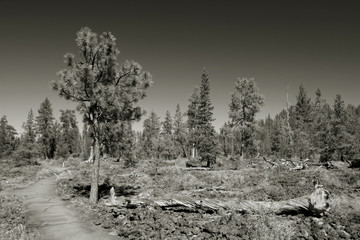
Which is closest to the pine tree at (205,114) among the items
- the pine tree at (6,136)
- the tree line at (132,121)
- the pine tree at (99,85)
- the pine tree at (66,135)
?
the tree line at (132,121)

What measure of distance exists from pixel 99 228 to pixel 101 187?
1082 cm

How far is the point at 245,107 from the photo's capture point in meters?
39.4

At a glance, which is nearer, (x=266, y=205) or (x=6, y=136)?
(x=266, y=205)

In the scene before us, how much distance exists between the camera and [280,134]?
53531mm

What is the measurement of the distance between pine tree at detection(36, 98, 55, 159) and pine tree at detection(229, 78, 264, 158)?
48.6m

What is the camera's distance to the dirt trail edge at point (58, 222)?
9000mm

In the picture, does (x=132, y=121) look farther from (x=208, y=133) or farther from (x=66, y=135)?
(x=66, y=135)

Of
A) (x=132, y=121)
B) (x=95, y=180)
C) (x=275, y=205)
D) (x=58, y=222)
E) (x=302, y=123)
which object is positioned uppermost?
(x=302, y=123)

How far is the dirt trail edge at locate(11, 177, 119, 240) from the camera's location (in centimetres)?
900

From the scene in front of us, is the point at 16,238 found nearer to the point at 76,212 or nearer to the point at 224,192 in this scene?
the point at 76,212

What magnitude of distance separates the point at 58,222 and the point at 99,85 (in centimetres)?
749

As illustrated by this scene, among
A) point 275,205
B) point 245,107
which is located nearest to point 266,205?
point 275,205

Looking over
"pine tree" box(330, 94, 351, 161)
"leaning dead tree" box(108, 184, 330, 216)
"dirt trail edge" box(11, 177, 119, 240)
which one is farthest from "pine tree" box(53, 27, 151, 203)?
"pine tree" box(330, 94, 351, 161)

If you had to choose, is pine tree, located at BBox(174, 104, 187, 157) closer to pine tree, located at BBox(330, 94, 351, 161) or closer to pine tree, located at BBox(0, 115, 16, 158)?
pine tree, located at BBox(330, 94, 351, 161)
